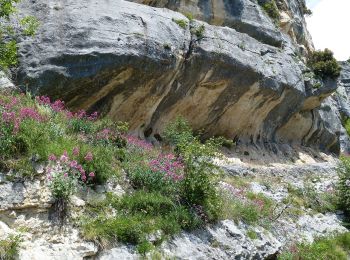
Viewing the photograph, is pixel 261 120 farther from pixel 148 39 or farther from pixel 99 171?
pixel 99 171

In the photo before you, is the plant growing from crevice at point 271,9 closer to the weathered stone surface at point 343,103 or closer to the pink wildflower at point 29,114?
the weathered stone surface at point 343,103

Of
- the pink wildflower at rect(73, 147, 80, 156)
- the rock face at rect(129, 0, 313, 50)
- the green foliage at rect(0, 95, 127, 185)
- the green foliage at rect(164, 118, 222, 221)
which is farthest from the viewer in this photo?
the rock face at rect(129, 0, 313, 50)

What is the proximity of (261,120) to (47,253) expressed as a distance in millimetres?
17748

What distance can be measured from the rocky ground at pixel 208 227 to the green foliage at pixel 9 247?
150mm

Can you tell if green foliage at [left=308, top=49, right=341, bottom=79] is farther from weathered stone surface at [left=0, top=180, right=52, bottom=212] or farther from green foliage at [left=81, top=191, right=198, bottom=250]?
weathered stone surface at [left=0, top=180, right=52, bottom=212]

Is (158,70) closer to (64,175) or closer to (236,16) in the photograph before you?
(64,175)

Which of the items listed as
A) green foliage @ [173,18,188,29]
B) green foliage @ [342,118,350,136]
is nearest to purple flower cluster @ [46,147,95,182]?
green foliage @ [173,18,188,29]

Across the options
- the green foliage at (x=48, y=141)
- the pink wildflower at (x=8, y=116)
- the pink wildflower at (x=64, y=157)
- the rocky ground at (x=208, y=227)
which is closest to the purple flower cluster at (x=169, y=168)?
the green foliage at (x=48, y=141)

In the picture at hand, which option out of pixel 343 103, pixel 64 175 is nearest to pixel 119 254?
pixel 64 175

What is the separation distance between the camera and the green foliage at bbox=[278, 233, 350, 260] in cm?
1194

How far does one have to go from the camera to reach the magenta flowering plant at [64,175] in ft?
27.8

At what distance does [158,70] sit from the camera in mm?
16312

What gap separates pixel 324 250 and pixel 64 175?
26.1 ft

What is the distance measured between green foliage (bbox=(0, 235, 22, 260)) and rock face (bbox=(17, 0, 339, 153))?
7.18 metres
